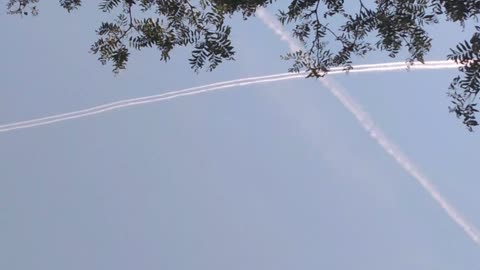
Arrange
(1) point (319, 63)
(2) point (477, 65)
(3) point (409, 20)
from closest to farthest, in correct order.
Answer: (2) point (477, 65), (3) point (409, 20), (1) point (319, 63)

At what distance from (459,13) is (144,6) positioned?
1.87m

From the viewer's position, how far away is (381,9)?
4.37 metres

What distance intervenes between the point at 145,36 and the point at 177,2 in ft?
0.93

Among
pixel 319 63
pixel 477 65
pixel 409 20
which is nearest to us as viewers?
pixel 477 65

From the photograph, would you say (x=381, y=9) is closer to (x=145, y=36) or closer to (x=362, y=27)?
(x=362, y=27)

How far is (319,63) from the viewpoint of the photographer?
457cm

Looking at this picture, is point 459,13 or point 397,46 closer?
point 459,13

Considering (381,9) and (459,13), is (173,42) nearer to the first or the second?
(381,9)

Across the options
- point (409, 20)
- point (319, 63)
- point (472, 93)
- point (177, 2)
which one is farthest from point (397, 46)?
point (177, 2)

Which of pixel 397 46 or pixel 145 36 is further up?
pixel 397 46

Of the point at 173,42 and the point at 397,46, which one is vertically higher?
the point at 397,46

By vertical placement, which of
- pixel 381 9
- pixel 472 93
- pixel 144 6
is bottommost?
pixel 472 93

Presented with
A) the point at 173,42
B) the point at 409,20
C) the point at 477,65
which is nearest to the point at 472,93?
the point at 477,65

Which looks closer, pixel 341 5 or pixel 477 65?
pixel 477 65
